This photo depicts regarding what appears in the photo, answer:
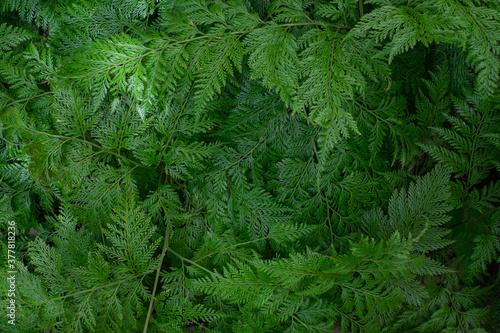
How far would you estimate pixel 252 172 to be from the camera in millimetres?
1429

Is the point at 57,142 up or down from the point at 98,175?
up

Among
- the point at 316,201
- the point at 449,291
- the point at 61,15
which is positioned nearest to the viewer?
the point at 449,291

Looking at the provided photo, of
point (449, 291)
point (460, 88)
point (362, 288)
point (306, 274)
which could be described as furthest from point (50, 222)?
point (460, 88)

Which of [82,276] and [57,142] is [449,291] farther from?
[57,142]

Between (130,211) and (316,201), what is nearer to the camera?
(130,211)

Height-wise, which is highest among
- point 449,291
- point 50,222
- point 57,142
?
point 57,142

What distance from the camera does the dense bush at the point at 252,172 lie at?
1.17m

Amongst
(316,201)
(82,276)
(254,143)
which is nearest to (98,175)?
(82,276)

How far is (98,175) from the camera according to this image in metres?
1.42

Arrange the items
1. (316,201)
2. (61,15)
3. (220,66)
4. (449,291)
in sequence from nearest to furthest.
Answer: (220,66), (449,291), (316,201), (61,15)

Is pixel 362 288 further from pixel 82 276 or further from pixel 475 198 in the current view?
pixel 82 276

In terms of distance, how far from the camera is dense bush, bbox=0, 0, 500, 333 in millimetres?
1173

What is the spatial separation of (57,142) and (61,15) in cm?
58

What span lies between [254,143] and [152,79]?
17.9 inches
